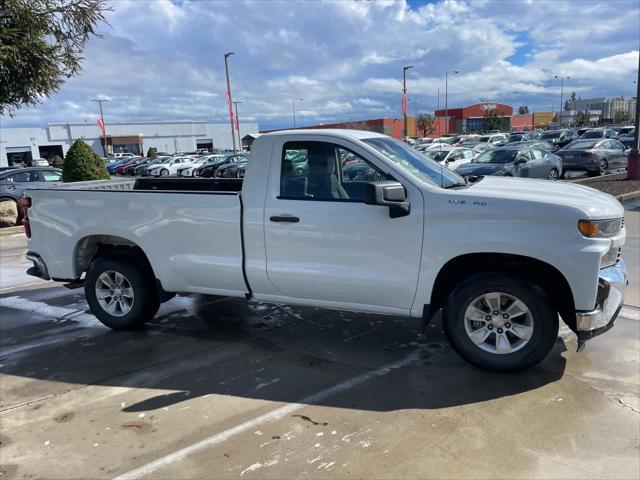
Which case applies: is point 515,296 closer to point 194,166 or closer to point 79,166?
point 79,166

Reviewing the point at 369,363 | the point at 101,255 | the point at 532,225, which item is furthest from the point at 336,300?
the point at 101,255

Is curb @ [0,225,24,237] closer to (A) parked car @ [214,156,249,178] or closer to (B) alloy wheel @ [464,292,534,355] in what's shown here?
(B) alloy wheel @ [464,292,534,355]

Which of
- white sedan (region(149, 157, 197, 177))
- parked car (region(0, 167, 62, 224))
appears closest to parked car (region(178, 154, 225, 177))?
white sedan (region(149, 157, 197, 177))

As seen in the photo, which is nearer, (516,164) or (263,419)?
(263,419)

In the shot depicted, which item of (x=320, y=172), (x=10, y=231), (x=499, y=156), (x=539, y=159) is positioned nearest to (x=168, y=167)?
(x=10, y=231)

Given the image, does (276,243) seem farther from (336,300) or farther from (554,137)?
(554,137)

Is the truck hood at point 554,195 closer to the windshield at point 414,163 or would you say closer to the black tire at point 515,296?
the windshield at point 414,163

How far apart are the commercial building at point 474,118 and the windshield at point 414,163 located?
93139mm

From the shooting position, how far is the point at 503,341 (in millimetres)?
4133

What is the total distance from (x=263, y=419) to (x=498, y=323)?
1.96 meters

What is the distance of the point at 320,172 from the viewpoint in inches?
181

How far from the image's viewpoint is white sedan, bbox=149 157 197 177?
4095 cm

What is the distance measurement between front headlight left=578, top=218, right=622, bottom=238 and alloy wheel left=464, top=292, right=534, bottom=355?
0.71 m

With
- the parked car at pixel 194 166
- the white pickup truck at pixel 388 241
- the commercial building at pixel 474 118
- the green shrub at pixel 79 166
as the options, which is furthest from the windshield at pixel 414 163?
the commercial building at pixel 474 118
